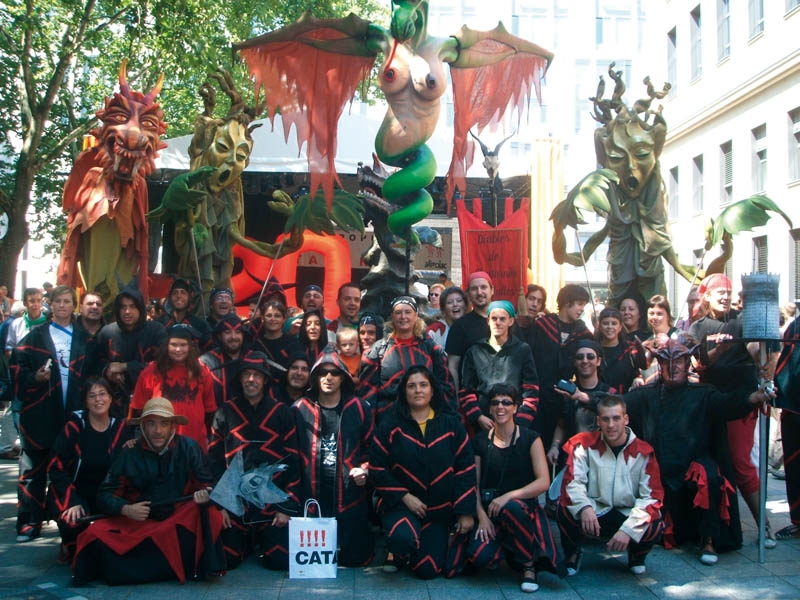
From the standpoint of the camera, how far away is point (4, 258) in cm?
1315

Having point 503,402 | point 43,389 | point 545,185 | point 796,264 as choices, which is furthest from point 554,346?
point 796,264

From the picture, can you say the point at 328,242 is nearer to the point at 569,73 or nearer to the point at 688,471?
the point at 688,471

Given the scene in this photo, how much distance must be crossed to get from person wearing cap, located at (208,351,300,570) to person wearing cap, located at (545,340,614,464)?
1.65m

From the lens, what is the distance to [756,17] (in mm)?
17922

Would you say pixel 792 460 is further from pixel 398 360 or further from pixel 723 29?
pixel 723 29

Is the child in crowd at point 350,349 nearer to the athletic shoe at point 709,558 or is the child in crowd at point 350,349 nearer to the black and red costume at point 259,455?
the black and red costume at point 259,455

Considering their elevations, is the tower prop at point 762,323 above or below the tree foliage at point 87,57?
below

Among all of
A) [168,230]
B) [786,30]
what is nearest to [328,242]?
[168,230]

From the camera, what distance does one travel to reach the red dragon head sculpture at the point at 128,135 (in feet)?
22.5

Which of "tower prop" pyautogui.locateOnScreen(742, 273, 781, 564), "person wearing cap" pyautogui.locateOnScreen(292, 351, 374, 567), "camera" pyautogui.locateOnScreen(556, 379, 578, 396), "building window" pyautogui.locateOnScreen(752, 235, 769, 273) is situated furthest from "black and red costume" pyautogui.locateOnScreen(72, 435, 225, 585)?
"building window" pyautogui.locateOnScreen(752, 235, 769, 273)

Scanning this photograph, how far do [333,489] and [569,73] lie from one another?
34.9 meters

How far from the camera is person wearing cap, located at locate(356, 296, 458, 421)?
5086 mm

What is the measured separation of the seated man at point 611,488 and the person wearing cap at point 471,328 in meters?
1.10

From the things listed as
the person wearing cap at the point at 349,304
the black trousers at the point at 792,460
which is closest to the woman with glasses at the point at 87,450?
the person wearing cap at the point at 349,304
